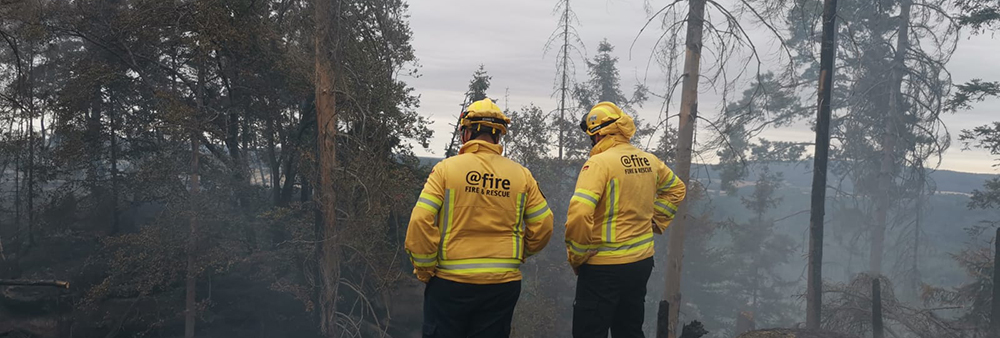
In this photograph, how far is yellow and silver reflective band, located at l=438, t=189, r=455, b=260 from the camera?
3.60 metres

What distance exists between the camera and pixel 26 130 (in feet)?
66.4

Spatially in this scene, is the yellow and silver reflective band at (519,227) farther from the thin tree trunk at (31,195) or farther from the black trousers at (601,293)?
the thin tree trunk at (31,195)

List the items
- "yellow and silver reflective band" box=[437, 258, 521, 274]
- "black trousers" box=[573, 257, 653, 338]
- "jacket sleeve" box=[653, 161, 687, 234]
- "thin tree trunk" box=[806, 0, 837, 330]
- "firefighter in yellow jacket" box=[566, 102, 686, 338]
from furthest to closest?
1. "thin tree trunk" box=[806, 0, 837, 330]
2. "jacket sleeve" box=[653, 161, 687, 234]
3. "black trousers" box=[573, 257, 653, 338]
4. "firefighter in yellow jacket" box=[566, 102, 686, 338]
5. "yellow and silver reflective band" box=[437, 258, 521, 274]

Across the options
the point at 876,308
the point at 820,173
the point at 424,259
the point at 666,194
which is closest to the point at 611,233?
the point at 666,194

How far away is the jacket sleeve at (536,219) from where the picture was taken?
3875 millimetres

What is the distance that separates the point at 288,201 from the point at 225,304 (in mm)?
4725

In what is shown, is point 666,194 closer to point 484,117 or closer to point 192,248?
point 484,117

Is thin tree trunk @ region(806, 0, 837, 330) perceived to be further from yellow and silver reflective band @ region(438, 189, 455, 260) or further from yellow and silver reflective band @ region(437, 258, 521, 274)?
yellow and silver reflective band @ region(438, 189, 455, 260)

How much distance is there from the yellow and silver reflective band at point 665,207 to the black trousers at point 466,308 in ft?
5.38

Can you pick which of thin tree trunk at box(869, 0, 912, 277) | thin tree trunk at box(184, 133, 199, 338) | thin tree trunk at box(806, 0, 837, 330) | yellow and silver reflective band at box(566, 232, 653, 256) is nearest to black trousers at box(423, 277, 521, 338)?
yellow and silver reflective band at box(566, 232, 653, 256)

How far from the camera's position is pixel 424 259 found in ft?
11.8

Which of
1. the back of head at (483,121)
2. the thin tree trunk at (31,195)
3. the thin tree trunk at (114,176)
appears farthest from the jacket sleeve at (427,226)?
the thin tree trunk at (31,195)

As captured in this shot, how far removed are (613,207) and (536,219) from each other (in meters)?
0.75

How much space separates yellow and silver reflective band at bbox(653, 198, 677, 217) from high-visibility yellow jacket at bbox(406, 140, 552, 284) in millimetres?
1610
